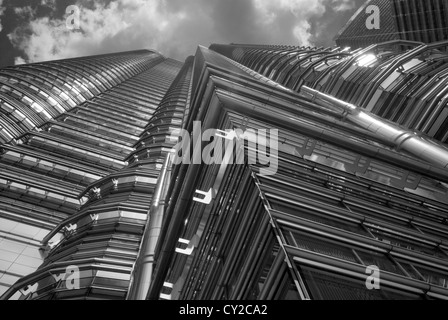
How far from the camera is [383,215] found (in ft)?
34.2

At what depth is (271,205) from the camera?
8094mm

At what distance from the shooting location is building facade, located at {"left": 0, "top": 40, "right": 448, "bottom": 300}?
24.3 feet

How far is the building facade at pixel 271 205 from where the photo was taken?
291 inches
